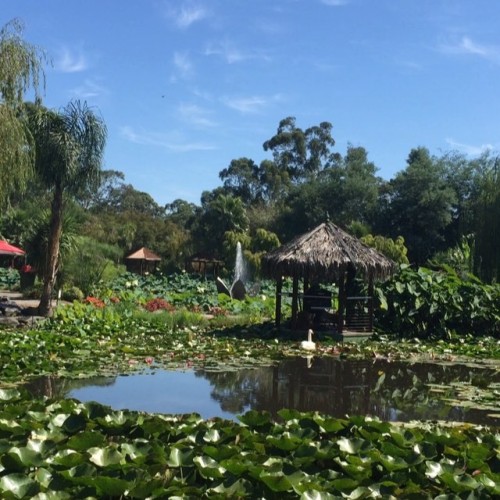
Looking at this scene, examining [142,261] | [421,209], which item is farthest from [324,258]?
[142,261]

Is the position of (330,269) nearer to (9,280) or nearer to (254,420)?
(254,420)

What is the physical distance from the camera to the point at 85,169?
17.3 metres

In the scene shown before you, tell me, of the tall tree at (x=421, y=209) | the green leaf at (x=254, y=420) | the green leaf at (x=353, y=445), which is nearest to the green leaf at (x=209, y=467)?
the green leaf at (x=353, y=445)

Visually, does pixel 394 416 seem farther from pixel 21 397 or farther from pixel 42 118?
pixel 42 118

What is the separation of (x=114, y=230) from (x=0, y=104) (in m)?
35.5

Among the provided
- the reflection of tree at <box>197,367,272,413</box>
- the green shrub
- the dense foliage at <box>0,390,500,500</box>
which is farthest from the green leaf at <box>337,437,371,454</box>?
the green shrub

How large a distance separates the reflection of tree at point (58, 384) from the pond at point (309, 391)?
0.04ft

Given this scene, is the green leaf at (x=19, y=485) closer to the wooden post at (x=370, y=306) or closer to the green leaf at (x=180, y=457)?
the green leaf at (x=180, y=457)

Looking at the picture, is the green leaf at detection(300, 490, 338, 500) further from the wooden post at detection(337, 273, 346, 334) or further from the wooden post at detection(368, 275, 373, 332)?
the wooden post at detection(368, 275, 373, 332)

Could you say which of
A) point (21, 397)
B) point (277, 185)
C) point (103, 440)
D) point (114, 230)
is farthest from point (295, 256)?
point (277, 185)

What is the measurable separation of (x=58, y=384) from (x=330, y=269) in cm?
757

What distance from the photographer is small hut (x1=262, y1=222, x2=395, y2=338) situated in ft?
50.9

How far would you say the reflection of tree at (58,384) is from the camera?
28.5 feet

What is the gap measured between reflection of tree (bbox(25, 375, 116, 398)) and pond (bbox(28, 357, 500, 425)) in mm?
12
